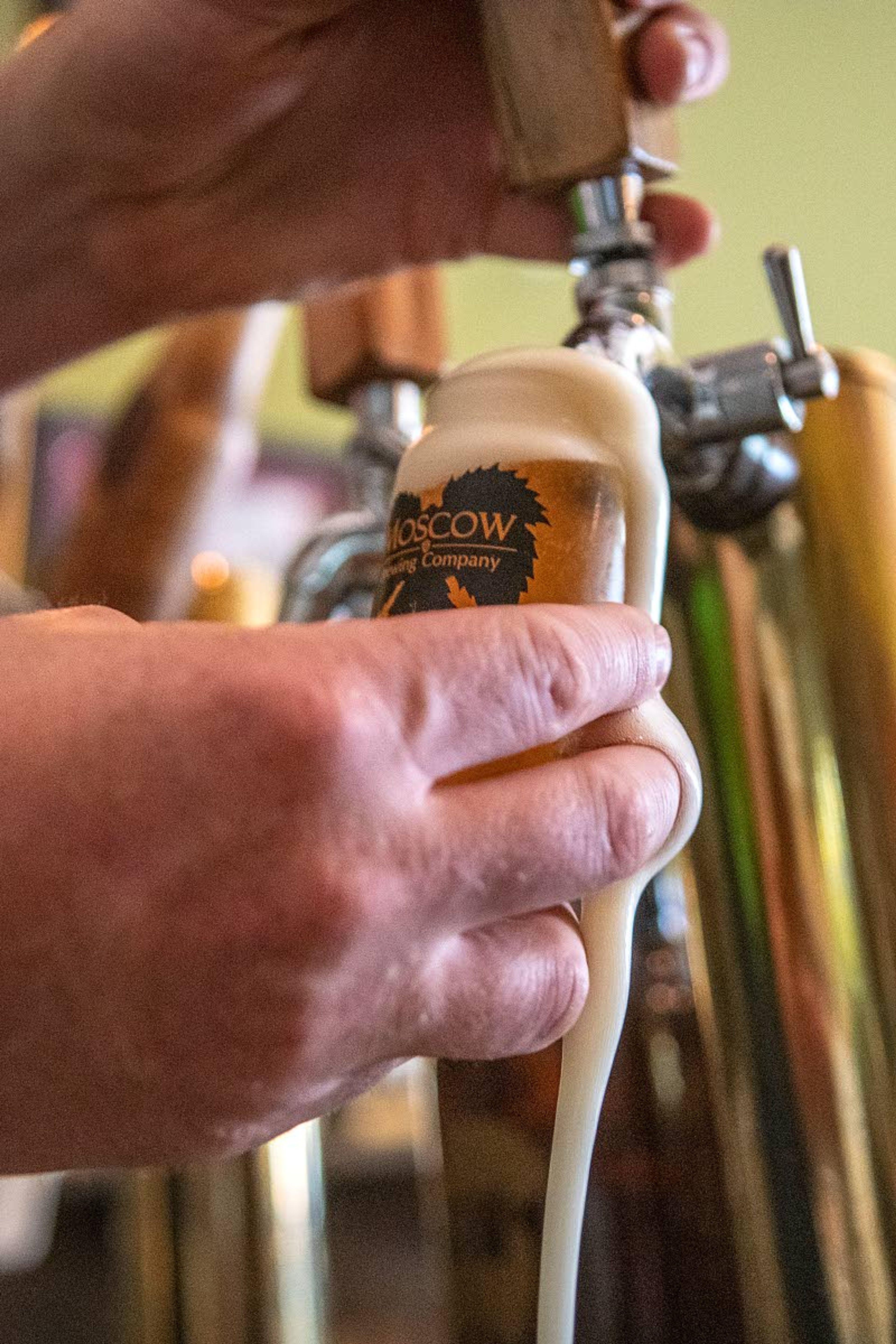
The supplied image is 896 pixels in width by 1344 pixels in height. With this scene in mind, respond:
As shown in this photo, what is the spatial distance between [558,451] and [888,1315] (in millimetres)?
284

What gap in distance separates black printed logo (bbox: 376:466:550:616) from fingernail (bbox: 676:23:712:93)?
23cm

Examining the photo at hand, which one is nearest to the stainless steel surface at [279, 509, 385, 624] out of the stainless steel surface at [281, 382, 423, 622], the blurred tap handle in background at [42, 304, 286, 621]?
the stainless steel surface at [281, 382, 423, 622]

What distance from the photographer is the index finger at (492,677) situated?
254 millimetres

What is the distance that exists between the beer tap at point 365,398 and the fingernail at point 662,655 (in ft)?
0.78

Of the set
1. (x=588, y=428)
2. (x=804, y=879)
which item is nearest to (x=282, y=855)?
(x=588, y=428)

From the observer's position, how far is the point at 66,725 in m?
0.25

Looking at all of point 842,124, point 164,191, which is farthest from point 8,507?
point 842,124

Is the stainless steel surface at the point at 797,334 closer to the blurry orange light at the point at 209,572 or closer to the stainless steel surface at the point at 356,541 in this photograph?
the stainless steel surface at the point at 356,541

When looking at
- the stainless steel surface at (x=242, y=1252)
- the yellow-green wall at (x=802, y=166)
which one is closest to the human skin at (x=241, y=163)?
the stainless steel surface at (x=242, y=1252)

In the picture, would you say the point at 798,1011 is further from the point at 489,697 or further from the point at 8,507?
the point at 8,507

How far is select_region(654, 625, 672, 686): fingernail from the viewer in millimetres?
300

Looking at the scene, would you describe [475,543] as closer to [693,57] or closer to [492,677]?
[492,677]

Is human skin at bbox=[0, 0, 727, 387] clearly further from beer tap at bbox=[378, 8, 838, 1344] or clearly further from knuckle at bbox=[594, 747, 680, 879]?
knuckle at bbox=[594, 747, 680, 879]

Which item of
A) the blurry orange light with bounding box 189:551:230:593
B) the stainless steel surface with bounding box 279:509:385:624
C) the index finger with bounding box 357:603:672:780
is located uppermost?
the blurry orange light with bounding box 189:551:230:593
